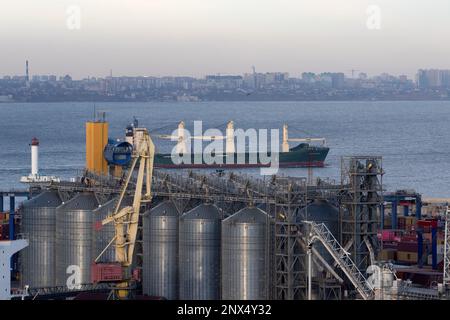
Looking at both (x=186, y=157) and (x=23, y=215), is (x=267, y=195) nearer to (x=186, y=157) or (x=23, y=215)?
(x=23, y=215)

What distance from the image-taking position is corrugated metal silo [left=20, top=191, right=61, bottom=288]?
42812mm

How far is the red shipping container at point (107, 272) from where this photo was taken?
36406 mm

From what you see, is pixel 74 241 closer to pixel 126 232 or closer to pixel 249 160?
pixel 126 232

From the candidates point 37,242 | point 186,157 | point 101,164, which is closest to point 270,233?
point 37,242

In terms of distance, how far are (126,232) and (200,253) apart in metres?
2.12

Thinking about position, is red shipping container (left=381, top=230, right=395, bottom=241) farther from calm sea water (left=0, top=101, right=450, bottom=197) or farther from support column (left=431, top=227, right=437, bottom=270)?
calm sea water (left=0, top=101, right=450, bottom=197)

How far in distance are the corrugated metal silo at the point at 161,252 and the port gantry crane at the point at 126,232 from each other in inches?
18.7

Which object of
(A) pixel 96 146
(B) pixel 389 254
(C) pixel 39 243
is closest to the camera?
(C) pixel 39 243

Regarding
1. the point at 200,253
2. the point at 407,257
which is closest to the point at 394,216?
the point at 407,257

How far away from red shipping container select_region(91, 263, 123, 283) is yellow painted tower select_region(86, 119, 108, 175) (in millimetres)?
13786

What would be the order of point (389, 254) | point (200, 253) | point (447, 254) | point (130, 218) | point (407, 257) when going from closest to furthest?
point (447, 254)
point (200, 253)
point (130, 218)
point (407, 257)
point (389, 254)

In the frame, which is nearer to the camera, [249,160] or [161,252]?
[161,252]

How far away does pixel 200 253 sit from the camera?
124 feet
